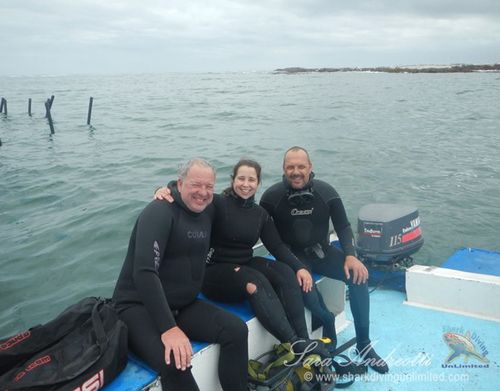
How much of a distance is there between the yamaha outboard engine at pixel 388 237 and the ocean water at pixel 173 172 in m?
2.66

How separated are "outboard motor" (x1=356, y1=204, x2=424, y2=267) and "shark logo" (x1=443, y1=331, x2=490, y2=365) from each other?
46.5 inches

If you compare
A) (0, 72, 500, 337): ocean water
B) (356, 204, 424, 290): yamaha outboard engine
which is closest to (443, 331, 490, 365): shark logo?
(356, 204, 424, 290): yamaha outboard engine

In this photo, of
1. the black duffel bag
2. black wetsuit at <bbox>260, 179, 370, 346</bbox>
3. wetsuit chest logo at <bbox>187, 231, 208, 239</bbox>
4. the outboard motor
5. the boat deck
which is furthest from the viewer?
the outboard motor

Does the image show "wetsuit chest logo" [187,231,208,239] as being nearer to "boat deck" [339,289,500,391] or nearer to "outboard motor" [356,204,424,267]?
"boat deck" [339,289,500,391]

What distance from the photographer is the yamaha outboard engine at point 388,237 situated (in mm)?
4801

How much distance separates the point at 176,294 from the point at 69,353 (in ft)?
2.43

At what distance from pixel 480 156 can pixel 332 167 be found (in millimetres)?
5710

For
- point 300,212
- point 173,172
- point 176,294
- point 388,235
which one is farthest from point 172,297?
point 173,172

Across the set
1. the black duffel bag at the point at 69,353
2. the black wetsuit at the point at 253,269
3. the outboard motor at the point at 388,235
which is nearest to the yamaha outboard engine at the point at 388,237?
the outboard motor at the point at 388,235

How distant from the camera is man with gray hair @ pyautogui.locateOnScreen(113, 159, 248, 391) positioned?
2430 millimetres

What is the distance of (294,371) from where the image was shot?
9.41 feet

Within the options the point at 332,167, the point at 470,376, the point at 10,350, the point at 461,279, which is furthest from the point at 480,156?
the point at 10,350

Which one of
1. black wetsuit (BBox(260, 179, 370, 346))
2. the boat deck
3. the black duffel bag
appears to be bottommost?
the boat deck

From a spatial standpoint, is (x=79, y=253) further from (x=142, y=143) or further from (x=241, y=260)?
(x=142, y=143)
